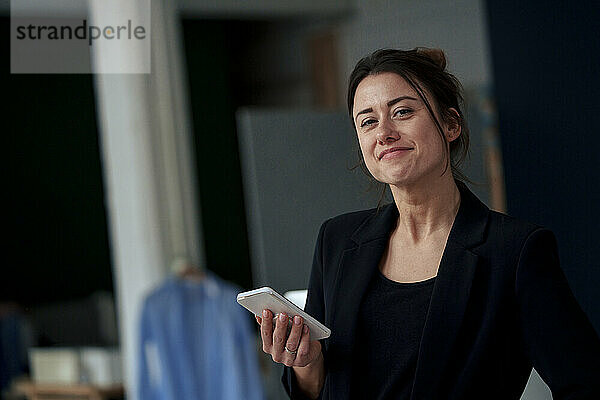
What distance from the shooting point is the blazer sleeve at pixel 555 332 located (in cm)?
118

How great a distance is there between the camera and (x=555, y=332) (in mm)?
1186

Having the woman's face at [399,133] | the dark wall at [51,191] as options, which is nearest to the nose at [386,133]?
the woman's face at [399,133]

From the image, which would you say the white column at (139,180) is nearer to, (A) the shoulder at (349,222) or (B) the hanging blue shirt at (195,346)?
(B) the hanging blue shirt at (195,346)

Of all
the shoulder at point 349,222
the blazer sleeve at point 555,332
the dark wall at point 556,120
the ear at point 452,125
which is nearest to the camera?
the blazer sleeve at point 555,332

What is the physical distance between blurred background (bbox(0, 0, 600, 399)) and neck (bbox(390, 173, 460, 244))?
0.18 meters

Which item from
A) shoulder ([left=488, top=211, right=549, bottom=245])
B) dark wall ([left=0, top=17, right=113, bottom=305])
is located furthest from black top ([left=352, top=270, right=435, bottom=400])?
dark wall ([left=0, top=17, right=113, bottom=305])

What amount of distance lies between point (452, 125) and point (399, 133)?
0.33 feet

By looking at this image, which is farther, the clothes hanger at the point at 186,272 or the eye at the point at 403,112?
the clothes hanger at the point at 186,272

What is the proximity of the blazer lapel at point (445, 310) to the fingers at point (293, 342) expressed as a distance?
0.17 meters

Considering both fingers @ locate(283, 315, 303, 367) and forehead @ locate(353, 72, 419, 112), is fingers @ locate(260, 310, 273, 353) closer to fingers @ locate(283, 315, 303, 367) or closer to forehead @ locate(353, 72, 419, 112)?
fingers @ locate(283, 315, 303, 367)

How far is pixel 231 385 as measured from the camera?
12.6 feet

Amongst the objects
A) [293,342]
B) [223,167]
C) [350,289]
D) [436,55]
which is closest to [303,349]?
[293,342]

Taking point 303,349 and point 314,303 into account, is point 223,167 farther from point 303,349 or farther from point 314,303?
point 303,349

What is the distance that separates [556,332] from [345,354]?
0.99 feet
